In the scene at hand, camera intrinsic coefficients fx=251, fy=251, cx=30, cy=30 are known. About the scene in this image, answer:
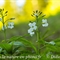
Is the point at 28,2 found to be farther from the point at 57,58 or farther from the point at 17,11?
the point at 57,58

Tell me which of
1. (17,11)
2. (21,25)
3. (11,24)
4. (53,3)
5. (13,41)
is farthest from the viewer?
(17,11)

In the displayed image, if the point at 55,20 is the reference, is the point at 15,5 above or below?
above

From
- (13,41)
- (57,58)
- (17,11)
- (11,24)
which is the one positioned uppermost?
(17,11)

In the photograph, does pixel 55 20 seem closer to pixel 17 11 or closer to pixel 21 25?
pixel 21 25

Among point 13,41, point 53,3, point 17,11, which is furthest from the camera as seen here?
point 17,11

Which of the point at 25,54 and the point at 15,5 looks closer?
the point at 25,54

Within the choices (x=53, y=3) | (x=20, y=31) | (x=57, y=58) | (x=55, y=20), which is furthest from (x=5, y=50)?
(x=53, y=3)

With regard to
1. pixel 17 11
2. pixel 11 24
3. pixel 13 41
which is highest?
pixel 17 11

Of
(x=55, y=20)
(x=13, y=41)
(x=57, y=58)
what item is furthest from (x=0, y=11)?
(x=55, y=20)

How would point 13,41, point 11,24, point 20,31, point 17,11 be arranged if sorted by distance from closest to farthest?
point 13,41 → point 11,24 → point 20,31 → point 17,11
